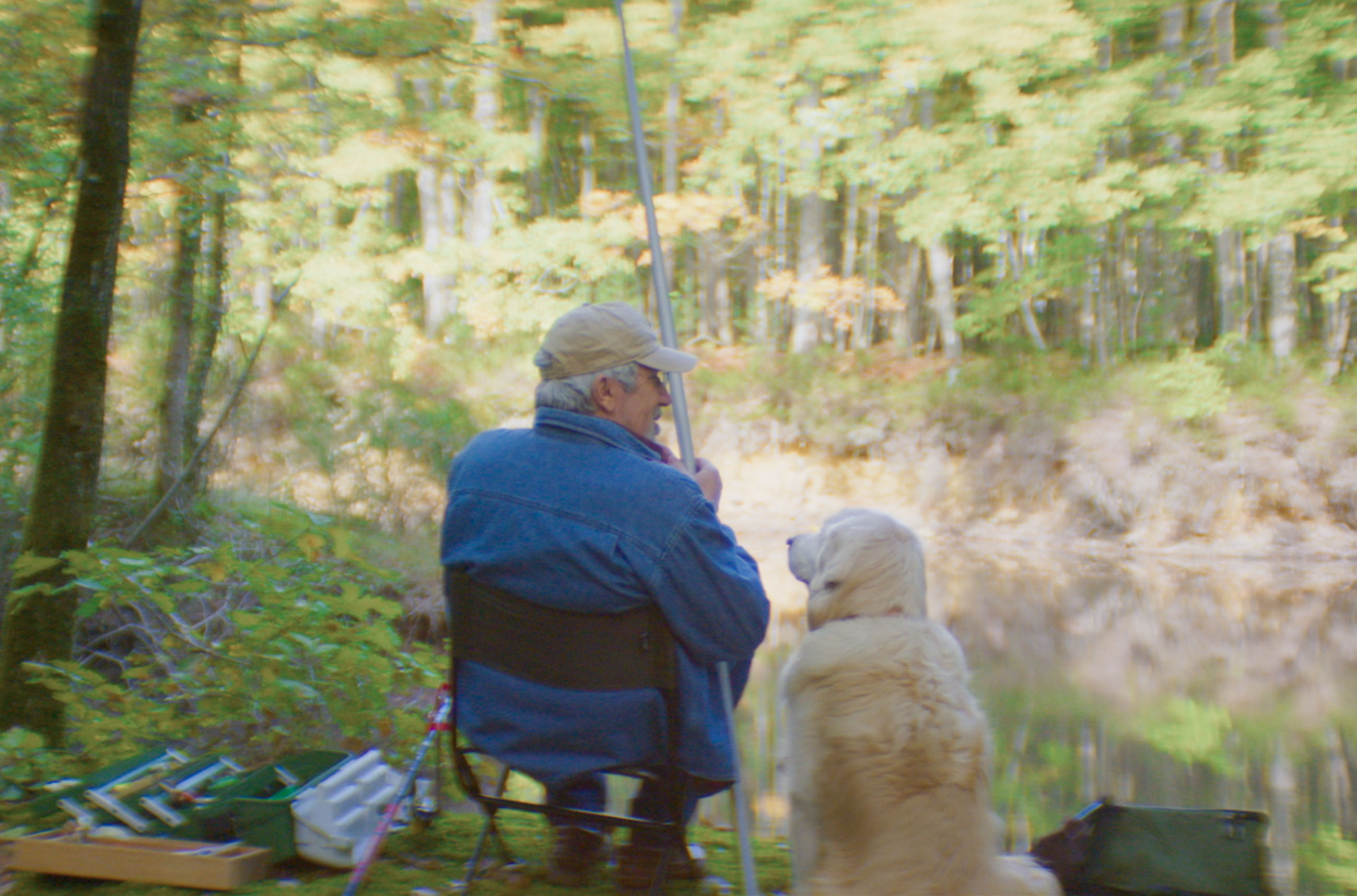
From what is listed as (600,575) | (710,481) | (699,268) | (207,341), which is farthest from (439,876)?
(699,268)

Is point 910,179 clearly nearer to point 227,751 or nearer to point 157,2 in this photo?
point 157,2

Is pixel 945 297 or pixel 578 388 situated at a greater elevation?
pixel 945 297

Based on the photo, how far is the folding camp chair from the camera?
5.25 ft

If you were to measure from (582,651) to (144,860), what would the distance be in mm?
970

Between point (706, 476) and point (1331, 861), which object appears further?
point (1331, 861)

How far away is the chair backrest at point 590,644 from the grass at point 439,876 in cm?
52

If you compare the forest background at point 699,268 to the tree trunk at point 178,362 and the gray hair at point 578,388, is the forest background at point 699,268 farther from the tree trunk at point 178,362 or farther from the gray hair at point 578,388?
the gray hair at point 578,388

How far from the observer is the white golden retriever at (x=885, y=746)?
1.64 m

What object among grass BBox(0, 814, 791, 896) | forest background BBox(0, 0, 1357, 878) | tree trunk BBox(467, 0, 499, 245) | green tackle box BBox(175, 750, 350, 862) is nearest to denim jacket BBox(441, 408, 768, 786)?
grass BBox(0, 814, 791, 896)

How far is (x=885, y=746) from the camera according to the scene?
5.54 ft

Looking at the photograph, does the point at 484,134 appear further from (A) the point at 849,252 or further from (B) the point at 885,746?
(B) the point at 885,746

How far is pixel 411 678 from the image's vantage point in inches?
111

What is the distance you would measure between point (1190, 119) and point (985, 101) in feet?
8.08

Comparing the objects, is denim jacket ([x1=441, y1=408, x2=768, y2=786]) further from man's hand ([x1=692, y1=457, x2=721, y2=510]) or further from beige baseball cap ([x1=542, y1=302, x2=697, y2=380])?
man's hand ([x1=692, y1=457, x2=721, y2=510])
